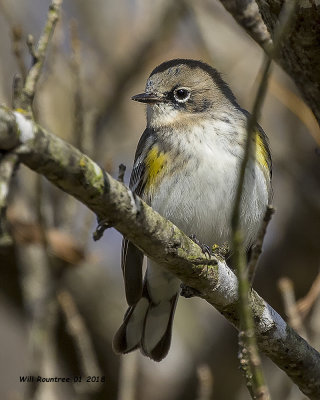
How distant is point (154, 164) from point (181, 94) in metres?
0.86

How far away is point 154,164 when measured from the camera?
4.44 metres

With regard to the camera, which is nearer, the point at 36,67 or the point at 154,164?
the point at 36,67

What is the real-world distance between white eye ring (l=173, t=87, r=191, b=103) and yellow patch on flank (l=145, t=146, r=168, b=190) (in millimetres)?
649

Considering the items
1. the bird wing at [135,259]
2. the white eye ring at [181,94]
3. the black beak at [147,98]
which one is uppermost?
the white eye ring at [181,94]

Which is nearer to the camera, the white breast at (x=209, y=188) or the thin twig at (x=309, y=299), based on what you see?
the white breast at (x=209, y=188)

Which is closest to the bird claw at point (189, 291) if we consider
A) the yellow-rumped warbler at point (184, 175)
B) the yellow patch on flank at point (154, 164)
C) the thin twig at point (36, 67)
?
the yellow-rumped warbler at point (184, 175)

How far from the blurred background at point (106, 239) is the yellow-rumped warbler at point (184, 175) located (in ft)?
1.22

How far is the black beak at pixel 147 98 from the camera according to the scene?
15.9 ft

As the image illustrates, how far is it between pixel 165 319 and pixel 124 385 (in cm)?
60

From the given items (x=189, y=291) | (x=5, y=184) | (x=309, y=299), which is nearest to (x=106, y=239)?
(x=309, y=299)

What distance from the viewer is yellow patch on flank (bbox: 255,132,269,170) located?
14.8 feet

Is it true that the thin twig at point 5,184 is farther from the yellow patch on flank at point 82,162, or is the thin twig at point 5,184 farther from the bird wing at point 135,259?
the bird wing at point 135,259

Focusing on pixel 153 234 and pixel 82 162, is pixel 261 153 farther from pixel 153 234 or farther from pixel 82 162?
pixel 82 162

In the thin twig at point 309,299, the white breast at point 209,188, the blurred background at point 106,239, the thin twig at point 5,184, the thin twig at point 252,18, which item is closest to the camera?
the thin twig at point 5,184
